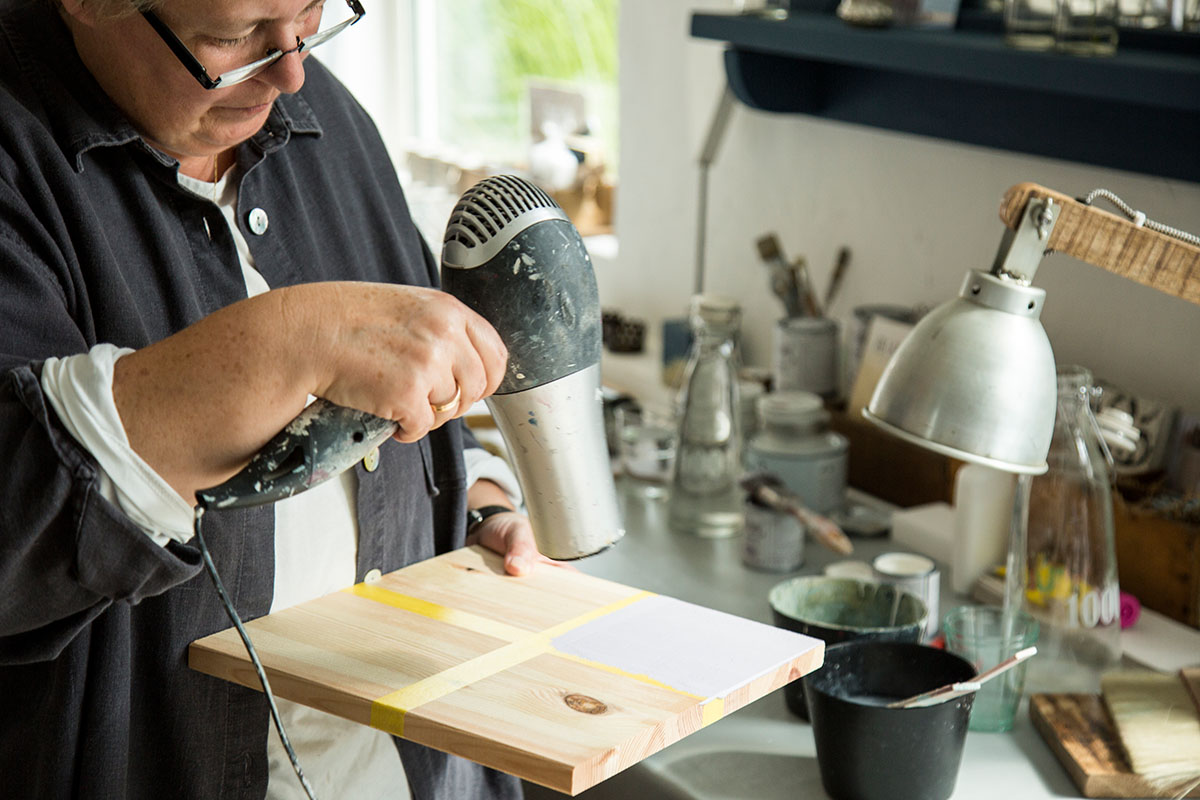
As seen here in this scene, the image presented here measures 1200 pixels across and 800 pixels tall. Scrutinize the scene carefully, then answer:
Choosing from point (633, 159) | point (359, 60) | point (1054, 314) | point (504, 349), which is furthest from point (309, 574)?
point (359, 60)

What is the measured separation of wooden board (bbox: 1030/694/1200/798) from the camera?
114 cm

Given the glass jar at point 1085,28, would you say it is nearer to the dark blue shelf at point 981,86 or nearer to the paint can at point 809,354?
the dark blue shelf at point 981,86

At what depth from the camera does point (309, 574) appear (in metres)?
1.03

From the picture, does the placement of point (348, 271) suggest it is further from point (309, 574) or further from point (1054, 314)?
point (1054, 314)

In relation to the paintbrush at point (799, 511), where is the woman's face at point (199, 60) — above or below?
above

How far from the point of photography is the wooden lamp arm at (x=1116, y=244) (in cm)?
96

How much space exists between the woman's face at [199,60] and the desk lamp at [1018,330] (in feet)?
1.83

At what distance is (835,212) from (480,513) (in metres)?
1.21

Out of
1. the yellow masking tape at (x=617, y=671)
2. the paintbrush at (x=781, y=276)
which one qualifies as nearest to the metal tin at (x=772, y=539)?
the paintbrush at (x=781, y=276)

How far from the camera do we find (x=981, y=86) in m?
1.81

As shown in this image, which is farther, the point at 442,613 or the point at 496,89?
the point at 496,89

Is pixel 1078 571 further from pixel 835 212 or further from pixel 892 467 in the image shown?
pixel 835 212

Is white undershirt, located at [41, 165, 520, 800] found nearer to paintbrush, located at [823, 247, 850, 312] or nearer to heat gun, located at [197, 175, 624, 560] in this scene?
heat gun, located at [197, 175, 624, 560]

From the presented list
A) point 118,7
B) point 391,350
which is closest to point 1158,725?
point 391,350
